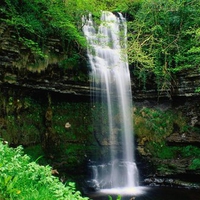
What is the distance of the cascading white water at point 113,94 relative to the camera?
35.7 ft

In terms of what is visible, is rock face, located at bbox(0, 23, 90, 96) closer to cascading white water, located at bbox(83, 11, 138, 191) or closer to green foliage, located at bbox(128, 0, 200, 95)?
cascading white water, located at bbox(83, 11, 138, 191)

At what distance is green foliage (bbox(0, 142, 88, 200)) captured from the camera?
2.39m

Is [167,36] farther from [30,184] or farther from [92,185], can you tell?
[30,184]

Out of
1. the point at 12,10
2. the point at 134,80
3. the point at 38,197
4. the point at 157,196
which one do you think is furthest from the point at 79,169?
the point at 38,197

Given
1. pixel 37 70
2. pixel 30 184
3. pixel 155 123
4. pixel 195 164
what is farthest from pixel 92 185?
pixel 30 184

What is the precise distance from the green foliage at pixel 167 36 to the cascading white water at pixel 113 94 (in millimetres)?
1012

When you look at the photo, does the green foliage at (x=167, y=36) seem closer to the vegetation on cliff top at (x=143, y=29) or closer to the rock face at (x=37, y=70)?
the vegetation on cliff top at (x=143, y=29)

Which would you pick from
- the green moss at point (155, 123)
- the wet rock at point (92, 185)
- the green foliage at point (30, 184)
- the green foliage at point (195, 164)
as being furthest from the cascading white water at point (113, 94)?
the green foliage at point (30, 184)

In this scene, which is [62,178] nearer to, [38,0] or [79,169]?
[79,169]

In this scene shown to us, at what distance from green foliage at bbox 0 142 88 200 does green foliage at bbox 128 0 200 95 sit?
904 cm

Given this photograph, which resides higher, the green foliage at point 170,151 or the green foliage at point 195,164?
the green foliage at point 170,151

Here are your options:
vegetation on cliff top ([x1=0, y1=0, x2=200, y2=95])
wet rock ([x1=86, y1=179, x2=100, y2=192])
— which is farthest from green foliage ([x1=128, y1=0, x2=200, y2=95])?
wet rock ([x1=86, y1=179, x2=100, y2=192])

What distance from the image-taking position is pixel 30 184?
9.91 feet

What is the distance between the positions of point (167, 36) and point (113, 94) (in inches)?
167
